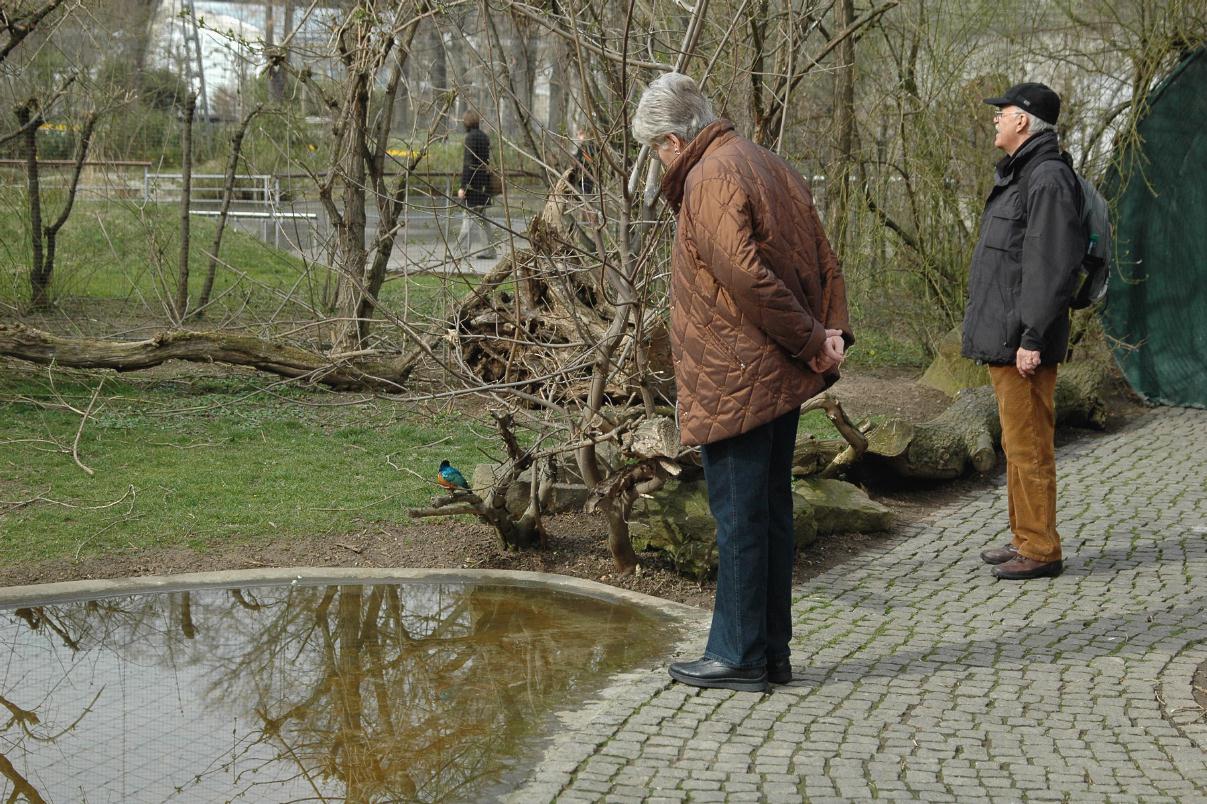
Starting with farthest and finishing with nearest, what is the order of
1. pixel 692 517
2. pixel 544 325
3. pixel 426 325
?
pixel 544 325 → pixel 426 325 → pixel 692 517

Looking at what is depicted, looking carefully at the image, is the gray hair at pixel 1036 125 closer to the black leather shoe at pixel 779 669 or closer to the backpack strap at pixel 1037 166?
the backpack strap at pixel 1037 166

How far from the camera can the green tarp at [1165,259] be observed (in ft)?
36.1

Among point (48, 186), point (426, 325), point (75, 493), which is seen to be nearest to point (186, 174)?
point (48, 186)

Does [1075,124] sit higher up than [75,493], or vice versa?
[1075,124]

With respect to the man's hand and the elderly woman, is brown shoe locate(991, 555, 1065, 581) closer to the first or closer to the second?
the man's hand

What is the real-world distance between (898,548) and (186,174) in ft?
29.6

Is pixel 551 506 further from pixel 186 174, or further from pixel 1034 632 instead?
pixel 186 174

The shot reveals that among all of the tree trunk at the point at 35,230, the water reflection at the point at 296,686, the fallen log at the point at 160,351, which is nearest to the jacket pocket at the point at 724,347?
the water reflection at the point at 296,686

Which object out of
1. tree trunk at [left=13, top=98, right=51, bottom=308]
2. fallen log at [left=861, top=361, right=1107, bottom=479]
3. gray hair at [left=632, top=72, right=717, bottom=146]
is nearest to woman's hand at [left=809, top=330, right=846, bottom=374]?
gray hair at [left=632, top=72, right=717, bottom=146]

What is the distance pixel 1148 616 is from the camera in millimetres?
5703

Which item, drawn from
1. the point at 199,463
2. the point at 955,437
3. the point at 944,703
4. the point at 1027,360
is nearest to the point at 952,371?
the point at 955,437

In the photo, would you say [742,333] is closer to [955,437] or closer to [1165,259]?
[955,437]

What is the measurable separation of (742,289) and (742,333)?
0.56 feet

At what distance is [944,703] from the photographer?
15.2ft
